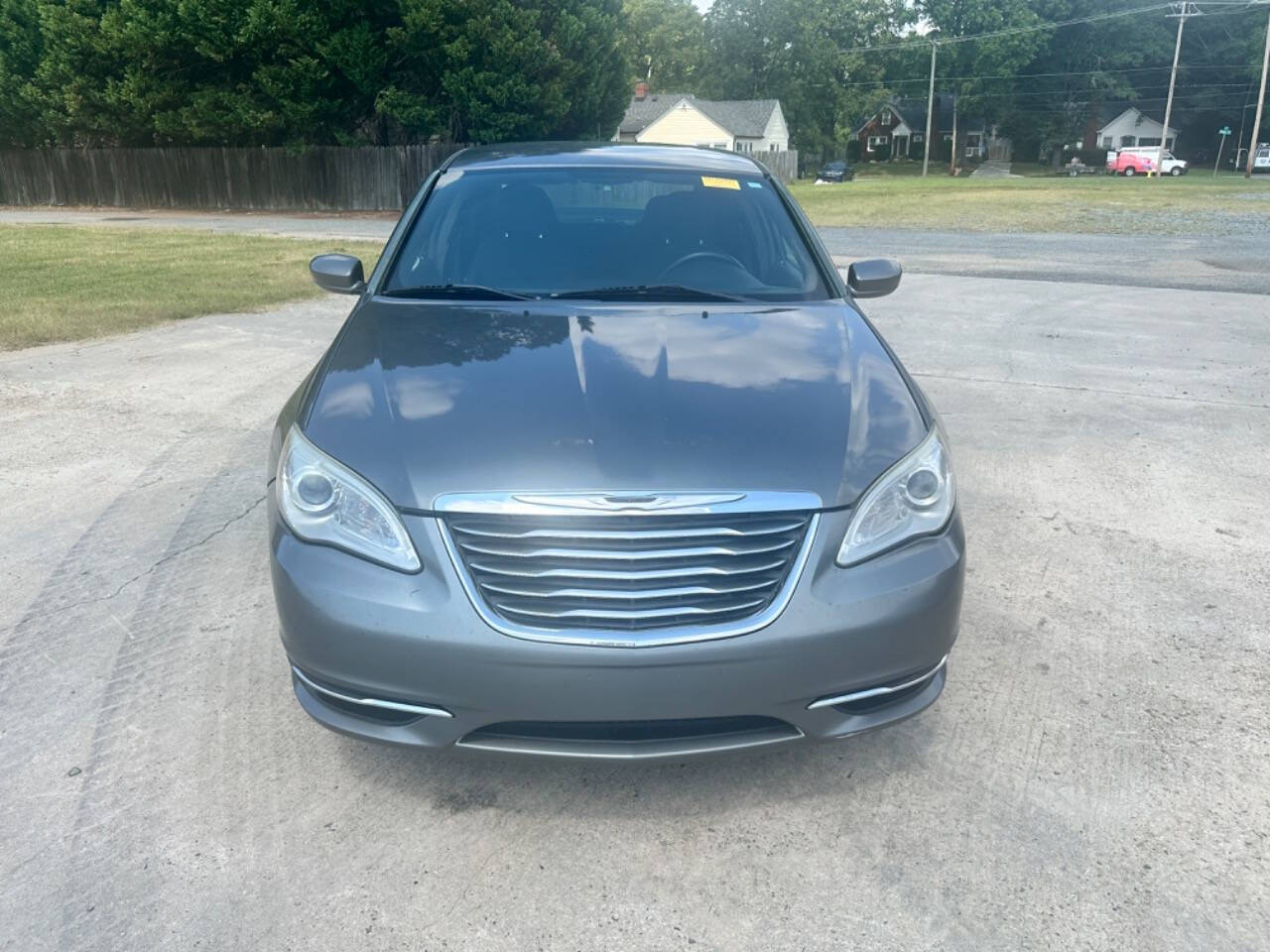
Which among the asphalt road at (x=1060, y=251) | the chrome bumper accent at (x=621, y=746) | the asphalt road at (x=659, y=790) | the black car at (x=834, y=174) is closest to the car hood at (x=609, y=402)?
the chrome bumper accent at (x=621, y=746)

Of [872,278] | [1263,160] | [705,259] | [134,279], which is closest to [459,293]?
[705,259]

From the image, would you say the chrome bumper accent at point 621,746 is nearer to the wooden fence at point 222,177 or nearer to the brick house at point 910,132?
the wooden fence at point 222,177

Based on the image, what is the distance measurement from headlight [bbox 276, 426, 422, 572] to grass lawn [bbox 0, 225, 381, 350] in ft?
22.5

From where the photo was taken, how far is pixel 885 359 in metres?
3.19

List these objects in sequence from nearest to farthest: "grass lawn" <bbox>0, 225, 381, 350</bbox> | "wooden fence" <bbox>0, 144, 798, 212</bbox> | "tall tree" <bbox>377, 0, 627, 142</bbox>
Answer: "grass lawn" <bbox>0, 225, 381, 350</bbox>, "tall tree" <bbox>377, 0, 627, 142</bbox>, "wooden fence" <bbox>0, 144, 798, 212</bbox>

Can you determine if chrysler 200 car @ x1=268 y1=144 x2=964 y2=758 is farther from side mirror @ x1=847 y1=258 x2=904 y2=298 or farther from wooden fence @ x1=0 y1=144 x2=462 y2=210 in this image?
wooden fence @ x1=0 y1=144 x2=462 y2=210

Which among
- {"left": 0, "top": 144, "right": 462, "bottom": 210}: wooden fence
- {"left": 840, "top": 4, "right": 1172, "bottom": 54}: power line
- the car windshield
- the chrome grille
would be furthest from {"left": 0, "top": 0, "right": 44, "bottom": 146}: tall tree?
{"left": 840, "top": 4, "right": 1172, "bottom": 54}: power line

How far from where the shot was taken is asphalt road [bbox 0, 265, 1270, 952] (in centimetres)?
232

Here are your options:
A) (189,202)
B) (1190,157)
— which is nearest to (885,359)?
(189,202)

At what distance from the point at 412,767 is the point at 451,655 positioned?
2.35 feet

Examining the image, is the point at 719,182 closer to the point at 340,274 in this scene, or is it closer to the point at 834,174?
the point at 340,274

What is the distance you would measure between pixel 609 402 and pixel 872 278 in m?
2.03

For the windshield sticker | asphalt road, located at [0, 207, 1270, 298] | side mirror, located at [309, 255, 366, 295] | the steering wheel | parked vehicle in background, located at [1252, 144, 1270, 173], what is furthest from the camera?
parked vehicle in background, located at [1252, 144, 1270, 173]

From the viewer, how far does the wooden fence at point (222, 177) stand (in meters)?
27.9
